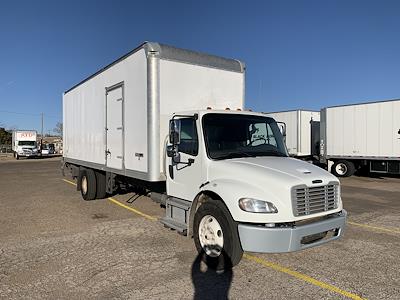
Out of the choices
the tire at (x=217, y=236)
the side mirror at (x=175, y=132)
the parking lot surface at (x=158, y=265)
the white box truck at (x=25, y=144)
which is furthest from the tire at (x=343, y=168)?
the white box truck at (x=25, y=144)

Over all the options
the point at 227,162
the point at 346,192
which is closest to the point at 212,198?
the point at 227,162

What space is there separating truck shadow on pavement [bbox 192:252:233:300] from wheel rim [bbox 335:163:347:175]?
16255 millimetres

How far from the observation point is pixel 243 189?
4836 millimetres

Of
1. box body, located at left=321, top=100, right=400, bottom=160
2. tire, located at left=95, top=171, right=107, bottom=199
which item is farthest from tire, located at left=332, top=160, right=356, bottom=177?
tire, located at left=95, top=171, right=107, bottom=199

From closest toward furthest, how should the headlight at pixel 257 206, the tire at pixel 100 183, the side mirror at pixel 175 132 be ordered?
the headlight at pixel 257 206
the side mirror at pixel 175 132
the tire at pixel 100 183

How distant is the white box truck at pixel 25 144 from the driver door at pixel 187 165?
48020 mm

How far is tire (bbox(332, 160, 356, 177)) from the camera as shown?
763 inches

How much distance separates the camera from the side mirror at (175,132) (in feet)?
19.2

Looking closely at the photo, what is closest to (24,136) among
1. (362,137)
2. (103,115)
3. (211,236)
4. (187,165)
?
(362,137)

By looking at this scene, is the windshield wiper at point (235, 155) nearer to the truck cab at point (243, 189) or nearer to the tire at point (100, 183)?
the truck cab at point (243, 189)

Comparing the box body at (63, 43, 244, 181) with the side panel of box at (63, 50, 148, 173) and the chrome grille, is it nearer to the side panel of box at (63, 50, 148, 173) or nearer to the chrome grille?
the side panel of box at (63, 50, 148, 173)

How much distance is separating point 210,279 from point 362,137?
53.3ft

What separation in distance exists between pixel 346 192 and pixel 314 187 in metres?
9.63

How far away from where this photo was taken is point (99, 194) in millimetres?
10867
